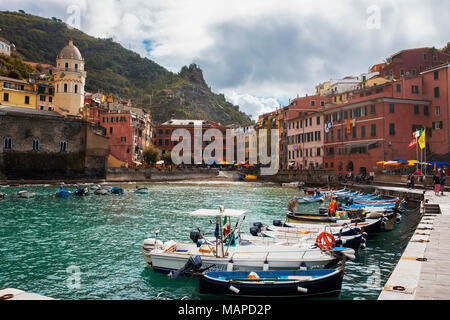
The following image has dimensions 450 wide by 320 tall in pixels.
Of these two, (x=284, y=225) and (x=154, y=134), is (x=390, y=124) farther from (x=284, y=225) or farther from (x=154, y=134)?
(x=154, y=134)

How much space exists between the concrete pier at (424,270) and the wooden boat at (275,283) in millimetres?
1805

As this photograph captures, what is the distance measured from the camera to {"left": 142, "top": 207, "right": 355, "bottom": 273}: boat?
11477 millimetres

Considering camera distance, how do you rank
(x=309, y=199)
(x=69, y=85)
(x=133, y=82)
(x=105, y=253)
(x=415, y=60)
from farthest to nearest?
1. (x=133, y=82)
2. (x=69, y=85)
3. (x=415, y=60)
4. (x=309, y=199)
5. (x=105, y=253)

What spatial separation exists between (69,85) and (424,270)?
252 ft

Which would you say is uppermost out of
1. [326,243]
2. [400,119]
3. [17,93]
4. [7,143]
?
[17,93]

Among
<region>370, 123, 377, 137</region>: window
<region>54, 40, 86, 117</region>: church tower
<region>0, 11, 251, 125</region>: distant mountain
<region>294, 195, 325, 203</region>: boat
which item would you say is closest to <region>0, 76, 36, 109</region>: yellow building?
<region>54, 40, 86, 117</region>: church tower

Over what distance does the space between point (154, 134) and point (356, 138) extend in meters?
64.6

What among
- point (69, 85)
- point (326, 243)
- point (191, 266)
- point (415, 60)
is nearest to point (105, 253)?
→ point (191, 266)

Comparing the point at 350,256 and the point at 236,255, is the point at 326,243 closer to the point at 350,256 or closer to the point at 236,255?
the point at 350,256

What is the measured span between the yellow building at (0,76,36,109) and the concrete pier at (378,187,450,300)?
76.5 meters

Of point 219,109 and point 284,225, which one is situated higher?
point 219,109

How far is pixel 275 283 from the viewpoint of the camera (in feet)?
29.9

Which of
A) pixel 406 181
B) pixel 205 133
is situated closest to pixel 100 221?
pixel 406 181

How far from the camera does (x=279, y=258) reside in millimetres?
11602
